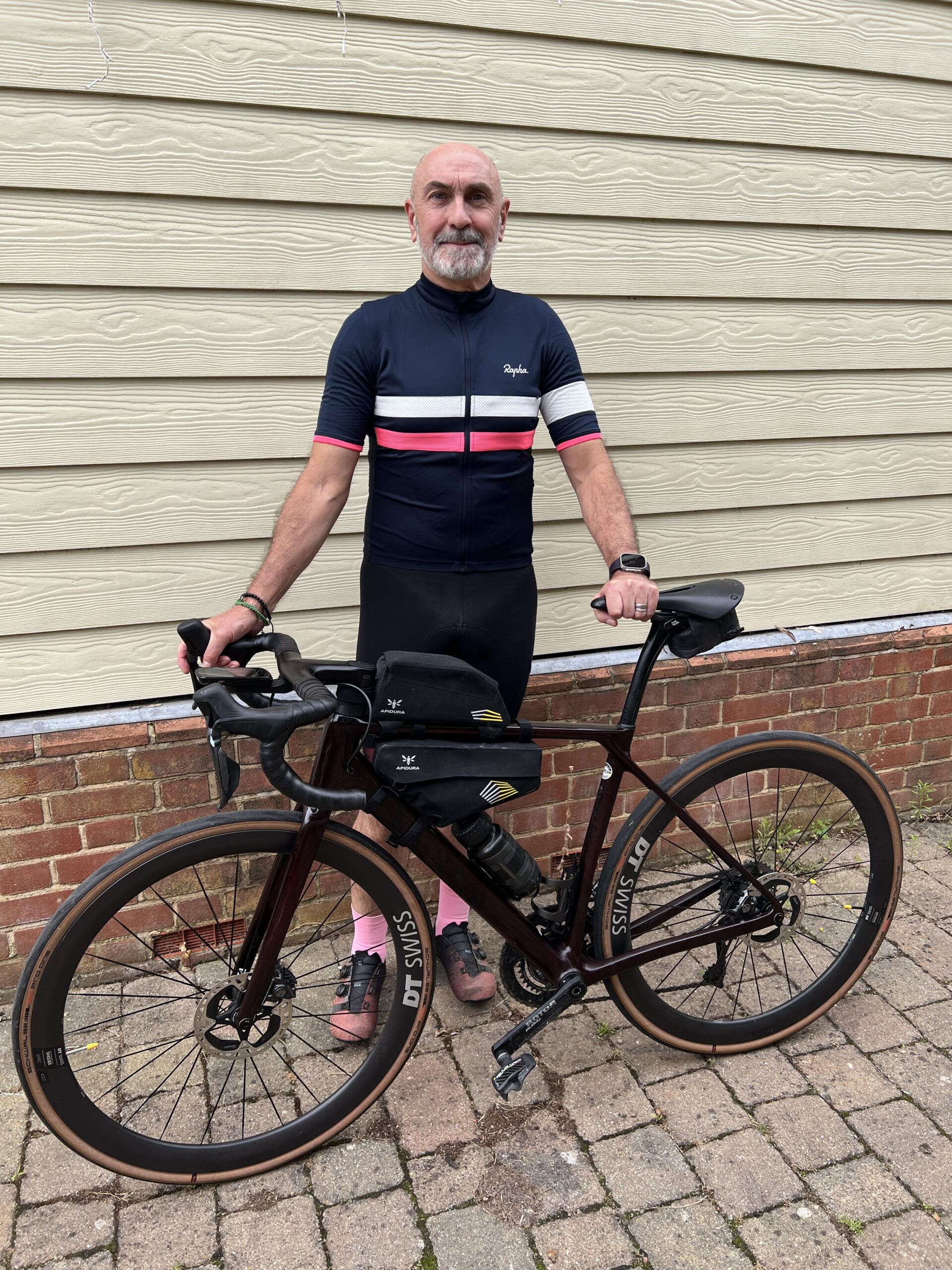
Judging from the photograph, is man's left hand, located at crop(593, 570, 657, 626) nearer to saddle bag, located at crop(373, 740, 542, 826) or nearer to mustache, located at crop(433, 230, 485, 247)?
saddle bag, located at crop(373, 740, 542, 826)

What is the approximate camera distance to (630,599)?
2.10 meters

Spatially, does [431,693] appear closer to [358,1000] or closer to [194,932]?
[358,1000]

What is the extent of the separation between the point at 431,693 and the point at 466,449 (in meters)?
0.68

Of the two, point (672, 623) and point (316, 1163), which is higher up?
point (672, 623)

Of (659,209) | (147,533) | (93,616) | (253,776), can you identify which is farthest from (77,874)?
(659,209)

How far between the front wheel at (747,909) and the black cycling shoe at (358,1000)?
2.24 ft

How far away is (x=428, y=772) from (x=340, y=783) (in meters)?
0.20

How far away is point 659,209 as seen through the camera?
2.85 meters

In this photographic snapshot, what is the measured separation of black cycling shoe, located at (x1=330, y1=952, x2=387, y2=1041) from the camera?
8.38 ft

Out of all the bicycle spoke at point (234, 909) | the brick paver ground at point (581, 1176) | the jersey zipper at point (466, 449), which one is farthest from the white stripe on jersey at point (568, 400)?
the brick paver ground at point (581, 1176)

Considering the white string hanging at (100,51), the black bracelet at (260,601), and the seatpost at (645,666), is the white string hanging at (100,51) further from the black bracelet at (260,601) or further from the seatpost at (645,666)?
the seatpost at (645,666)

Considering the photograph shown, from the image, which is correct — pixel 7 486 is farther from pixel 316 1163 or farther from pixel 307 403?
pixel 316 1163

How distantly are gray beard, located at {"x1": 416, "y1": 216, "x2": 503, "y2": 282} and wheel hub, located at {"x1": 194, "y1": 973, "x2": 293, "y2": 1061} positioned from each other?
67.4 inches

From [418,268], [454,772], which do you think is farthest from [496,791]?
[418,268]
